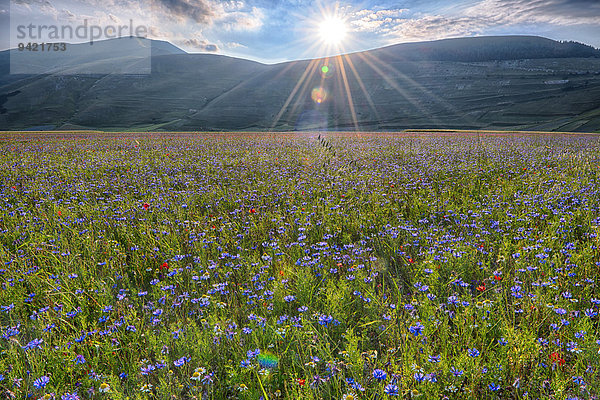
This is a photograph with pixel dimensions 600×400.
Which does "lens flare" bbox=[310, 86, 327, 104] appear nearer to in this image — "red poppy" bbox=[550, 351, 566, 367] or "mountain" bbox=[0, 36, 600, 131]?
"mountain" bbox=[0, 36, 600, 131]

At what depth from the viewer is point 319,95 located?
136 m

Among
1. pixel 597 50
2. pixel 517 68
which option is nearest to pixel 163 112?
pixel 517 68

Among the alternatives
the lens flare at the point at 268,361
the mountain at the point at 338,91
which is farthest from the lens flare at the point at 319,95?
the lens flare at the point at 268,361

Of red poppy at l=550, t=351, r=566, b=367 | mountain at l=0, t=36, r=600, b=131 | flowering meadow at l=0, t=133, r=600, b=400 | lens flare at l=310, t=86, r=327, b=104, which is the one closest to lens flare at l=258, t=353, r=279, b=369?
Result: flowering meadow at l=0, t=133, r=600, b=400

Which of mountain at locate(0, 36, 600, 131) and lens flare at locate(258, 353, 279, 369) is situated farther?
mountain at locate(0, 36, 600, 131)

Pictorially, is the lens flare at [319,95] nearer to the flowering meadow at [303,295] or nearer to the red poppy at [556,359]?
the flowering meadow at [303,295]

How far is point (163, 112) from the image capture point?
377 ft

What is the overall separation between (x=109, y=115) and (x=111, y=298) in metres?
128

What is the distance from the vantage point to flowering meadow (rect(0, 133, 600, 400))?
2365 millimetres

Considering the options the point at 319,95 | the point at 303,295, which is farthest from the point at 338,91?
the point at 303,295

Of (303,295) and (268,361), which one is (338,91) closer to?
(303,295)

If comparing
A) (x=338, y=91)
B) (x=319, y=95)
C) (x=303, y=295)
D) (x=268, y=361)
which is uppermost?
(x=338, y=91)

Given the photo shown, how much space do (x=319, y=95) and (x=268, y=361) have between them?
141 metres

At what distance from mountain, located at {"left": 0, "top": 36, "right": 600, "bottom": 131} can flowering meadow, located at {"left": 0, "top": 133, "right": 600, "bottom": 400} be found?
249ft
